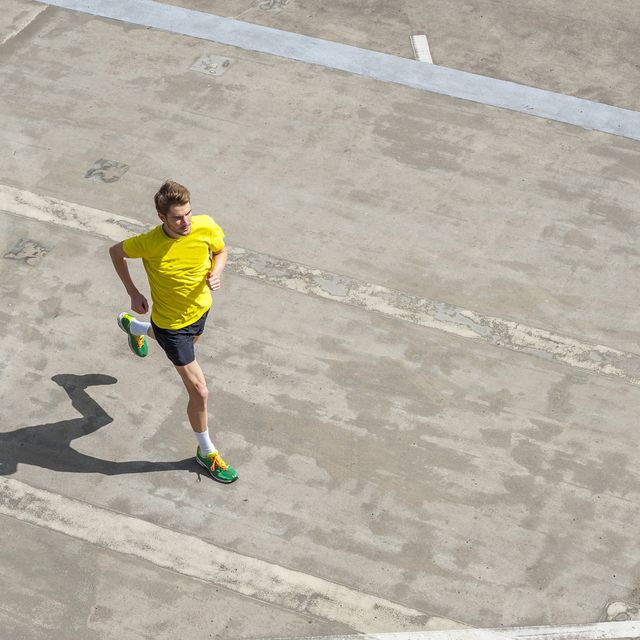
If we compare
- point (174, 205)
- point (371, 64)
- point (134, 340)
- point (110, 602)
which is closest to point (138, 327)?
point (134, 340)

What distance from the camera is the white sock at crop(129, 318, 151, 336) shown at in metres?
7.27

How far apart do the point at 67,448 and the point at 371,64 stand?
18.5 ft

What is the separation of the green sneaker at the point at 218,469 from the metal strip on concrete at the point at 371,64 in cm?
520

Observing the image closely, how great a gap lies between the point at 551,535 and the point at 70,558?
3.08m

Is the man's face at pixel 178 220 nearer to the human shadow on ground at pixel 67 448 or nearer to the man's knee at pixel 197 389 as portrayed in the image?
the man's knee at pixel 197 389

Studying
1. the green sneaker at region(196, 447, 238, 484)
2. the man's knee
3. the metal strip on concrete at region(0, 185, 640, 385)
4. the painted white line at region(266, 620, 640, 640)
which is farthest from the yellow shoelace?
the metal strip on concrete at region(0, 185, 640, 385)

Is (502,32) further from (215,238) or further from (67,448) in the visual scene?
(67,448)

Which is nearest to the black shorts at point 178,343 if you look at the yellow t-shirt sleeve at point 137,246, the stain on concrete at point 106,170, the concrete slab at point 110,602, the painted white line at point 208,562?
the yellow t-shirt sleeve at point 137,246

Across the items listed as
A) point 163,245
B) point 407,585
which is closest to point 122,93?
point 163,245

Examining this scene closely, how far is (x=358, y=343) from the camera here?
306 inches

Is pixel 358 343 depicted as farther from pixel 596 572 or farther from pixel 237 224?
pixel 596 572

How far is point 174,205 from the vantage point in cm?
594

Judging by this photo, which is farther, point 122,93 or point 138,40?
point 138,40

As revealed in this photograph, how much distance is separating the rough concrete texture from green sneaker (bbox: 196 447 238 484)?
69mm
